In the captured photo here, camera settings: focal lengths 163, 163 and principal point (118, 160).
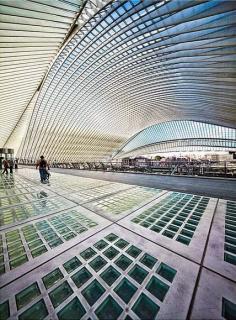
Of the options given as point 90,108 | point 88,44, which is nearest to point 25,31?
point 88,44

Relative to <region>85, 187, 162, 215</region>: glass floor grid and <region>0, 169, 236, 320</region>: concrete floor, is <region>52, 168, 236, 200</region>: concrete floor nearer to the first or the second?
<region>0, 169, 236, 320</region>: concrete floor

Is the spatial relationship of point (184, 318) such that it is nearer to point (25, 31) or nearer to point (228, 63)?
point (25, 31)

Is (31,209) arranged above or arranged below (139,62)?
below

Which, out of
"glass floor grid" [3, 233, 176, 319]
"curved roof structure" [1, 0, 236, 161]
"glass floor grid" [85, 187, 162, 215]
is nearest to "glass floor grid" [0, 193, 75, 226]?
"glass floor grid" [85, 187, 162, 215]

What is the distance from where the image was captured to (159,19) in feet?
45.6

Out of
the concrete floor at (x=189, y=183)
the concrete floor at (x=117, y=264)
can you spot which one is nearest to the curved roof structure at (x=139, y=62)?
the concrete floor at (x=189, y=183)

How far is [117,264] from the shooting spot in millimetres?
2738

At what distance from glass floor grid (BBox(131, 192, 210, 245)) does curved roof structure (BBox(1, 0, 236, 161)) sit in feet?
36.1

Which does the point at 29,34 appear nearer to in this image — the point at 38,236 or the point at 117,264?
the point at 38,236

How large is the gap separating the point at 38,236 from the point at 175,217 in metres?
3.67

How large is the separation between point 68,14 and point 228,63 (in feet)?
47.6

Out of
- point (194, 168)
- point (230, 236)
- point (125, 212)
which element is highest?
point (194, 168)

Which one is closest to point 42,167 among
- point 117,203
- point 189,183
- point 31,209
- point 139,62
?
point 31,209

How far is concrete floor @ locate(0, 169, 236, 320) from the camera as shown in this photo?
198 centimetres
